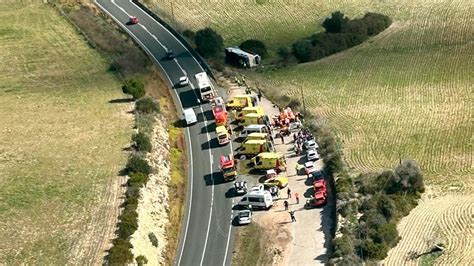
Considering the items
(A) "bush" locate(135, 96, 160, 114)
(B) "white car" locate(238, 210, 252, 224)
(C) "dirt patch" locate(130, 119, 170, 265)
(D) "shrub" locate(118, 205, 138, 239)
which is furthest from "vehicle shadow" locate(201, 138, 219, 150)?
(D) "shrub" locate(118, 205, 138, 239)

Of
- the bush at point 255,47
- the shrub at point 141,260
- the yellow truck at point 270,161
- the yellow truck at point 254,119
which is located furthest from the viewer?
the bush at point 255,47

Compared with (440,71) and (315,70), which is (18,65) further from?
(440,71)

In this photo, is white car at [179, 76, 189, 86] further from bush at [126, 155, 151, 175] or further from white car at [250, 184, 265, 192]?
white car at [250, 184, 265, 192]

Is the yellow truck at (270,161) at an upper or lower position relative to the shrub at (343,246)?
upper

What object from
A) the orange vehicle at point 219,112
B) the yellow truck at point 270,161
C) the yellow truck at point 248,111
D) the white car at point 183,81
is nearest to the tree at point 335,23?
the white car at point 183,81

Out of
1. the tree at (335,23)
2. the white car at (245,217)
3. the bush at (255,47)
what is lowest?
the white car at (245,217)

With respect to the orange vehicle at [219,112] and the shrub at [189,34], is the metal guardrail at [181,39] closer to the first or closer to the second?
the shrub at [189,34]
